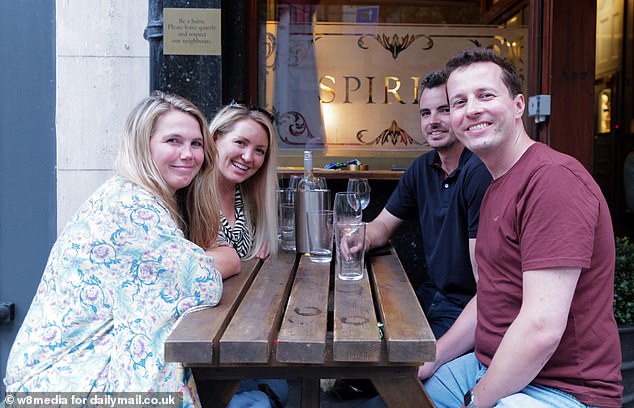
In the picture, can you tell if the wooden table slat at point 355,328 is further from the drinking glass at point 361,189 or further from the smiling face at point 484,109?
the drinking glass at point 361,189

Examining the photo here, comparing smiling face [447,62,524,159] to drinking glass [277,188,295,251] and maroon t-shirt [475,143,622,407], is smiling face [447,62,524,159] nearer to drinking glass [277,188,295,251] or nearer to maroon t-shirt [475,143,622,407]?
maroon t-shirt [475,143,622,407]

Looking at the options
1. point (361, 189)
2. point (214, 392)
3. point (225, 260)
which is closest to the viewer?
point (214, 392)

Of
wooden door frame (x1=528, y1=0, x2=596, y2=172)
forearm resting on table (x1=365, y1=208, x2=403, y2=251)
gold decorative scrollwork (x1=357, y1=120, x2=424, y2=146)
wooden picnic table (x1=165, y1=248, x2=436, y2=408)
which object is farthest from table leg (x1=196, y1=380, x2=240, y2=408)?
gold decorative scrollwork (x1=357, y1=120, x2=424, y2=146)

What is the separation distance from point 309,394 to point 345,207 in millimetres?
760

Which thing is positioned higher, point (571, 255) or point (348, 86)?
point (348, 86)

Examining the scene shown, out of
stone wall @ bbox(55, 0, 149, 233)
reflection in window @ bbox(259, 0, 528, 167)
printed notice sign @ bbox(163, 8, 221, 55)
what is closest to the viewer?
printed notice sign @ bbox(163, 8, 221, 55)

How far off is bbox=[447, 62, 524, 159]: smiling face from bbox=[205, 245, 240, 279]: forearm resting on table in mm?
822

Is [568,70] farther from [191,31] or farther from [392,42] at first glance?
[191,31]

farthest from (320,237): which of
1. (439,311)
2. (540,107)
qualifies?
(540,107)

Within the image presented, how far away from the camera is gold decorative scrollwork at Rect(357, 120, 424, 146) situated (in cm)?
461

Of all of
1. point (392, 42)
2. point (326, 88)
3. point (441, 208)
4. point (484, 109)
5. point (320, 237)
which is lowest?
point (320, 237)

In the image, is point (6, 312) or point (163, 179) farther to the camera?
point (6, 312)

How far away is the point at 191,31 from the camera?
10.1ft

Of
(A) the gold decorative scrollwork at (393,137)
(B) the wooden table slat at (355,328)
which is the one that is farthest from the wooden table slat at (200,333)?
(A) the gold decorative scrollwork at (393,137)
